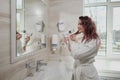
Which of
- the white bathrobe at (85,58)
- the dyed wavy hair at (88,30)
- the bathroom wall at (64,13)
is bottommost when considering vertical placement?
the white bathrobe at (85,58)

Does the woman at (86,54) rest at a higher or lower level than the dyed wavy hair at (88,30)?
lower

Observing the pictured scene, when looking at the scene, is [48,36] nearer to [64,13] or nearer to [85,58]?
[64,13]

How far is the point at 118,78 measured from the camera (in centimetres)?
221

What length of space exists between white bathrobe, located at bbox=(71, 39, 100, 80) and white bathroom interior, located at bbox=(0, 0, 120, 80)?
16 centimetres

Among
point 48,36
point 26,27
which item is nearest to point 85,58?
point 26,27

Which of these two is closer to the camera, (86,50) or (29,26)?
(86,50)

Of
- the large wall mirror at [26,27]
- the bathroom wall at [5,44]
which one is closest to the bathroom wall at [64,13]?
the large wall mirror at [26,27]

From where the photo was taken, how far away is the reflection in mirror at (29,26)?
4.54 feet

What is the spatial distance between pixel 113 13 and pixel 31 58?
2.01 metres

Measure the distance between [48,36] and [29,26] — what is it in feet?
2.82

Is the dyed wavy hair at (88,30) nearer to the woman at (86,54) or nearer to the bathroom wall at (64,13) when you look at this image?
the woman at (86,54)

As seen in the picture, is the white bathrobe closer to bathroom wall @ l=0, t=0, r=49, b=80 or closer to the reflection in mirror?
the reflection in mirror

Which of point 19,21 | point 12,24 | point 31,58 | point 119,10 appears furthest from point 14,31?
point 119,10

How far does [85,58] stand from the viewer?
164 centimetres
